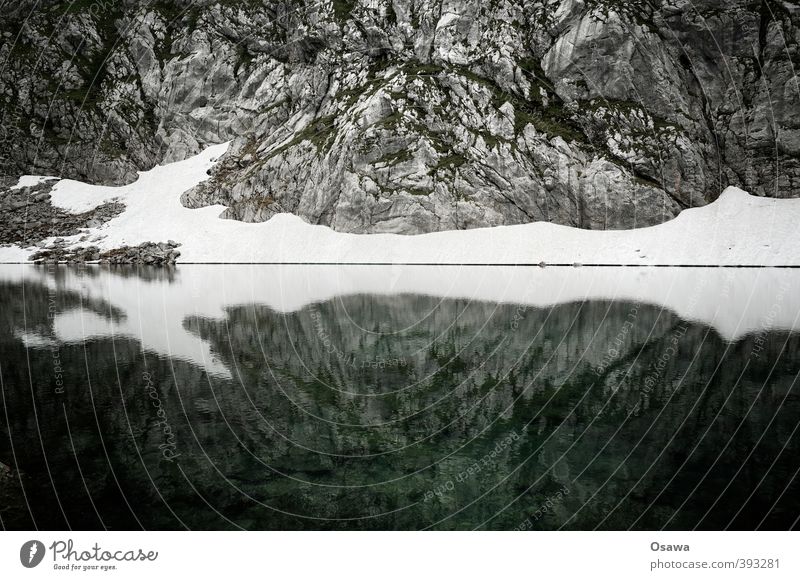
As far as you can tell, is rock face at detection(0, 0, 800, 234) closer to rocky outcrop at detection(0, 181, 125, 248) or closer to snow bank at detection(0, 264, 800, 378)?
rocky outcrop at detection(0, 181, 125, 248)

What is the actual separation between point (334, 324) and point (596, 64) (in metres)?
77.9

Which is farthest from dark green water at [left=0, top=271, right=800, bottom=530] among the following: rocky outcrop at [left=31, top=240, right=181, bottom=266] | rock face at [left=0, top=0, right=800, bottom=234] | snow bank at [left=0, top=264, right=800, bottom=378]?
rocky outcrop at [left=31, top=240, right=181, bottom=266]

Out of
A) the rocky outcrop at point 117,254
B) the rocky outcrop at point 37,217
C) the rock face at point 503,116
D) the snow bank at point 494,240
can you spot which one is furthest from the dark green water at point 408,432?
the rocky outcrop at point 37,217

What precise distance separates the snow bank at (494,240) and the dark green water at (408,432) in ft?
163

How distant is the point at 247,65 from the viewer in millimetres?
110250

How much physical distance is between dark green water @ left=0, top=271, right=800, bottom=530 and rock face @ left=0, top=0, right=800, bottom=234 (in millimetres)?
60491

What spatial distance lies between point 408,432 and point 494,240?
2539 inches

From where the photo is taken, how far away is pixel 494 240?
73500 mm

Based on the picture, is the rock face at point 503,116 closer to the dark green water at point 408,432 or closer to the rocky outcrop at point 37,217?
the rocky outcrop at point 37,217

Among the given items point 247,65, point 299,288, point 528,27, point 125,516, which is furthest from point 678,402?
point 247,65

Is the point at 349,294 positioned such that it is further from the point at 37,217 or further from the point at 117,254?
the point at 37,217

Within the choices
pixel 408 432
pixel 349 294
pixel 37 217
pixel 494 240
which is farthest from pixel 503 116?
pixel 37 217
